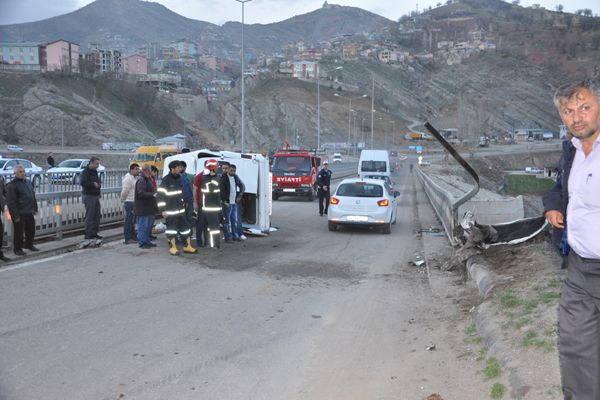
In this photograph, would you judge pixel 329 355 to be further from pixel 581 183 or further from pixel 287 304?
pixel 581 183

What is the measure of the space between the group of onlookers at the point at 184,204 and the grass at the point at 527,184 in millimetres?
61240

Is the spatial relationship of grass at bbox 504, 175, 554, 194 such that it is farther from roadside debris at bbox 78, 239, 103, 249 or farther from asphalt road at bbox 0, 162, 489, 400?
asphalt road at bbox 0, 162, 489, 400

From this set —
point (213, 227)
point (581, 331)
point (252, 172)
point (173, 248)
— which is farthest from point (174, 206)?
point (581, 331)

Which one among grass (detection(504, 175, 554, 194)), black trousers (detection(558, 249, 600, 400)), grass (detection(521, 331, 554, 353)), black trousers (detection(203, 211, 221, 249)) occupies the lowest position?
grass (detection(504, 175, 554, 194))

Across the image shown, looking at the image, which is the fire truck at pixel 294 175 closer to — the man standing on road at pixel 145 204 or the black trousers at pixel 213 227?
the black trousers at pixel 213 227

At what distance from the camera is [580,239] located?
3488 millimetres

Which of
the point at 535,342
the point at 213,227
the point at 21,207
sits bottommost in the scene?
the point at 213,227

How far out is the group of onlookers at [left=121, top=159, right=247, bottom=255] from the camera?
38.6 ft

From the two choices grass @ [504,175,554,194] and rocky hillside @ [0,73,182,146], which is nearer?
grass @ [504,175,554,194]

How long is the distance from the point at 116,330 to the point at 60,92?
329ft

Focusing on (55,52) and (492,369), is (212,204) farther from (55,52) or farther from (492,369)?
(55,52)

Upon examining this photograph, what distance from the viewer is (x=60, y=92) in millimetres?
97938

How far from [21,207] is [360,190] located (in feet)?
30.3

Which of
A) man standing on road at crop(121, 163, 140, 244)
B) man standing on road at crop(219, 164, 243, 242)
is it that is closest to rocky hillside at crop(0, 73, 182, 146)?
man standing on road at crop(121, 163, 140, 244)
